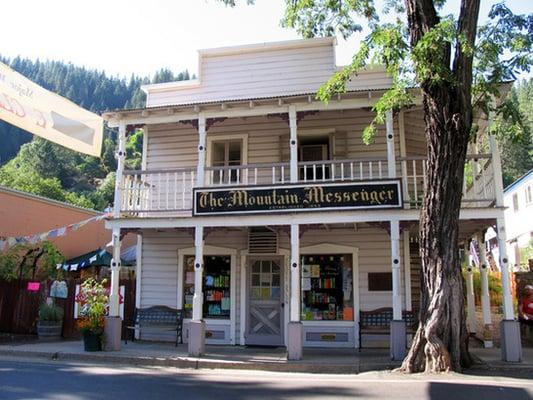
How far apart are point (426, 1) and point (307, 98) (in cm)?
330

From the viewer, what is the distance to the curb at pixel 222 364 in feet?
31.8

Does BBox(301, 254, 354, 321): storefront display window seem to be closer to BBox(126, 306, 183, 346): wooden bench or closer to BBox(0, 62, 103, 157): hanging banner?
BBox(126, 306, 183, 346): wooden bench

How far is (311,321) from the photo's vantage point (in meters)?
12.7

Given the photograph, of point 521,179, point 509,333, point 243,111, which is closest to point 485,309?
point 509,333

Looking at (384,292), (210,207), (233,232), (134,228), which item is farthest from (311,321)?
(134,228)

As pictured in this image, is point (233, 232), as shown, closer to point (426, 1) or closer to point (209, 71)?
point (209, 71)

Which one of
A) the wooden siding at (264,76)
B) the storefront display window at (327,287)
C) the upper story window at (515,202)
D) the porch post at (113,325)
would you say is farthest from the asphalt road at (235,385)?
the upper story window at (515,202)

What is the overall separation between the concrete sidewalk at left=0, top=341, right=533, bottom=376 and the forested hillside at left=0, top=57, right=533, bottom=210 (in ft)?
15.9

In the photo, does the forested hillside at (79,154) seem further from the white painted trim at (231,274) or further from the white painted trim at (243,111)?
the white painted trim at (231,274)

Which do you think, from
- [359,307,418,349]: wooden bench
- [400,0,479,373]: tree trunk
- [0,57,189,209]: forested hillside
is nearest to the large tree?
[400,0,479,373]: tree trunk

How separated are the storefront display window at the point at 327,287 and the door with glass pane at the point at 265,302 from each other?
685 mm

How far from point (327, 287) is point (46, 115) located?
9075mm

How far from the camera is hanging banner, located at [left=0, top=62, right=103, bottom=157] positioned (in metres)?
13.5

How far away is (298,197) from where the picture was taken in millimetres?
11172
